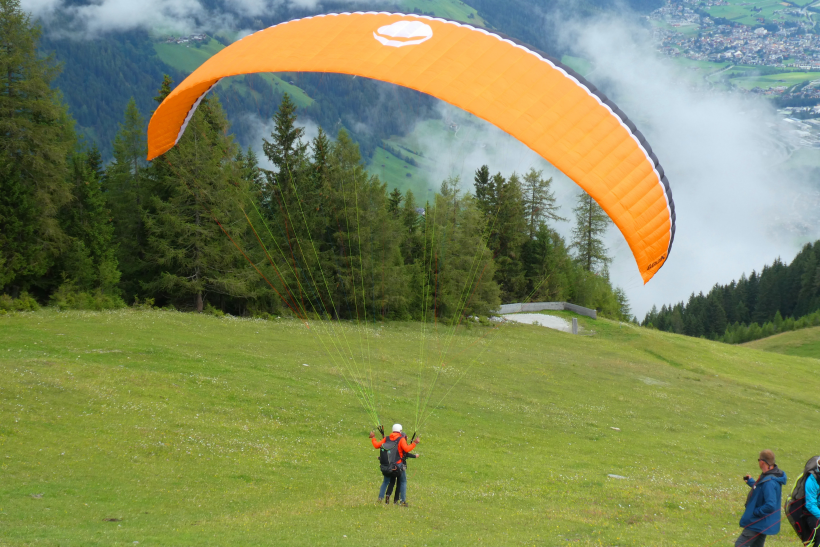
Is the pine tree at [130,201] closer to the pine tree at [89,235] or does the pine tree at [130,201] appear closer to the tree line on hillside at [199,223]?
the tree line on hillside at [199,223]

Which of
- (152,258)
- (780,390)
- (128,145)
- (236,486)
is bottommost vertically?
(236,486)

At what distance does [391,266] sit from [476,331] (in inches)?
314

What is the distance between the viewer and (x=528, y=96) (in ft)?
31.5

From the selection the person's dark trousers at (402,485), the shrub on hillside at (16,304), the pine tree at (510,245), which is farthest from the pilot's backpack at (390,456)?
the pine tree at (510,245)

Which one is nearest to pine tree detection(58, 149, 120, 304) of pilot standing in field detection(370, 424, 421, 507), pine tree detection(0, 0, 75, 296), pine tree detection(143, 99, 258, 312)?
pine tree detection(143, 99, 258, 312)

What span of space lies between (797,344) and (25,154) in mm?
75143

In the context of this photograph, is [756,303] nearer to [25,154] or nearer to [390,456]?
[25,154]

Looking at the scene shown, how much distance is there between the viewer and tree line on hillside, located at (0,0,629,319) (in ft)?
96.3

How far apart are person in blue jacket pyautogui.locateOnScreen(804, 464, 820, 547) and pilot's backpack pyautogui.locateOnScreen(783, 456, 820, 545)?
23mm

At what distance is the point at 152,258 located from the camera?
1444 inches

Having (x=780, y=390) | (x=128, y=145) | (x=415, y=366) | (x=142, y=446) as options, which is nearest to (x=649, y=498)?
(x=142, y=446)

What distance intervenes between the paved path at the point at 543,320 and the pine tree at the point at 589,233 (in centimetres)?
1769

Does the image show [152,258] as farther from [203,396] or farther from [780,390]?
[780,390]

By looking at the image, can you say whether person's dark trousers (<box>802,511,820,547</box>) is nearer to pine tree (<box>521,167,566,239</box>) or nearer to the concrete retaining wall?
the concrete retaining wall
